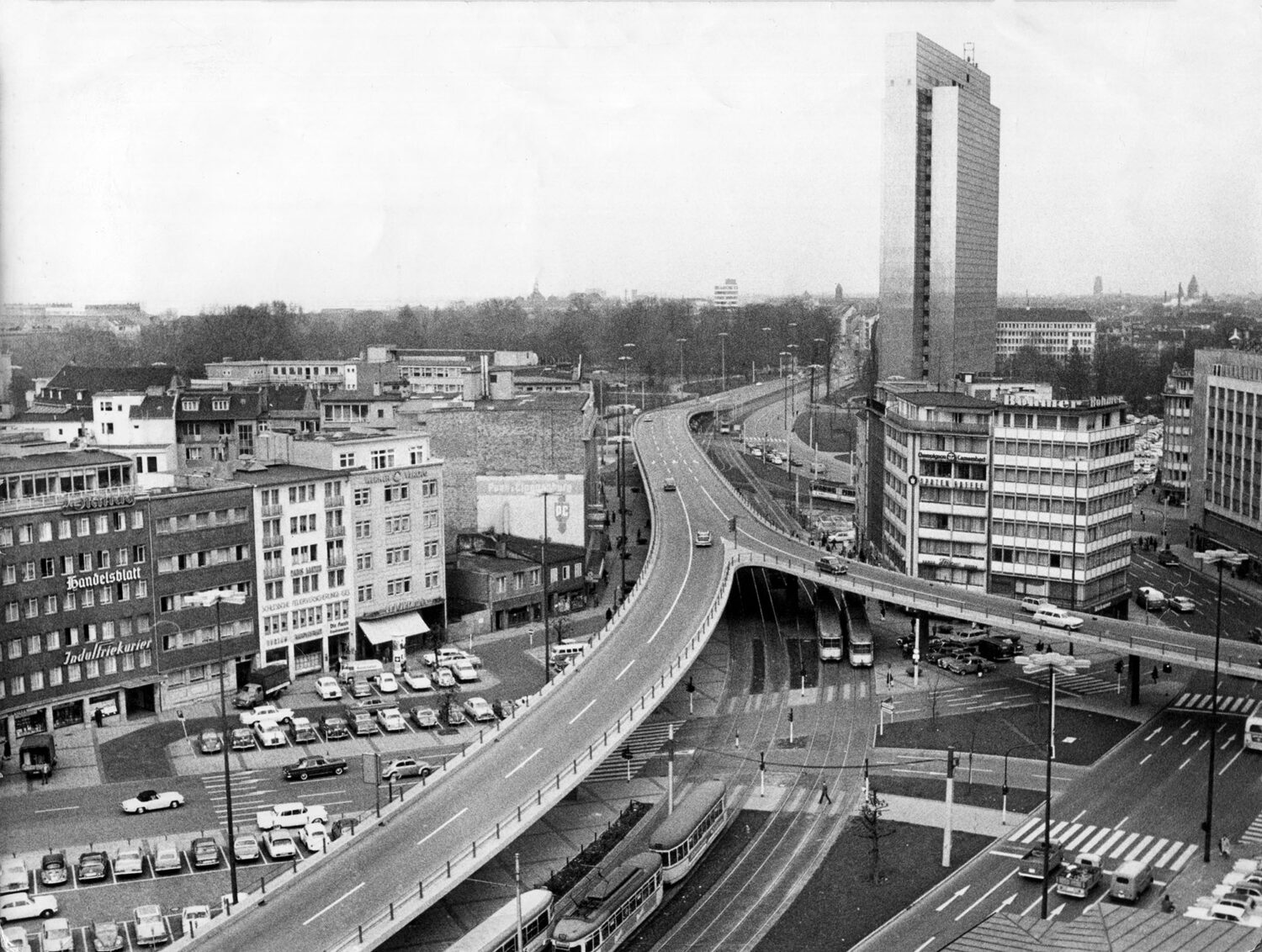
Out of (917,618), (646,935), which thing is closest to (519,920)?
(646,935)

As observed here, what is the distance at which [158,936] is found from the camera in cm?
2839

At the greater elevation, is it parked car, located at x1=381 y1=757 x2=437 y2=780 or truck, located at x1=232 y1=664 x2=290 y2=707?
truck, located at x1=232 y1=664 x2=290 y2=707

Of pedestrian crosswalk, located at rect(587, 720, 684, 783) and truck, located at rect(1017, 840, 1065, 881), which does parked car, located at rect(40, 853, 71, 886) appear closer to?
pedestrian crosswalk, located at rect(587, 720, 684, 783)

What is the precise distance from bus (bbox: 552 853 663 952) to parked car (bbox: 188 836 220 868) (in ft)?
30.7

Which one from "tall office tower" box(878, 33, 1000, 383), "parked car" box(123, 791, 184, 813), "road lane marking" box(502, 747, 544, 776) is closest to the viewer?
"road lane marking" box(502, 747, 544, 776)

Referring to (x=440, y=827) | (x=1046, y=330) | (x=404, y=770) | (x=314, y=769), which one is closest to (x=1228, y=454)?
(x=404, y=770)

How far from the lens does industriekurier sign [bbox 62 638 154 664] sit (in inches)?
1682

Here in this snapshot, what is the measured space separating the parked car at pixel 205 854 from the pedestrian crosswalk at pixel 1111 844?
1879cm

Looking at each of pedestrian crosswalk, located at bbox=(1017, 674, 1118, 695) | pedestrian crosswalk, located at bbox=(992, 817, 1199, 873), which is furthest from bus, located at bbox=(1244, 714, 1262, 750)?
pedestrian crosswalk, located at bbox=(992, 817, 1199, 873)

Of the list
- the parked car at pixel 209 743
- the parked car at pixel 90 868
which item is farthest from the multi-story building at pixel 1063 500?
the parked car at pixel 90 868

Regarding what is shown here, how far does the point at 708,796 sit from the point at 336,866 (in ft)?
31.7

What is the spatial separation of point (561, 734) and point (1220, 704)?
22774 millimetres

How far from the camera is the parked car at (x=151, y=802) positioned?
3588cm

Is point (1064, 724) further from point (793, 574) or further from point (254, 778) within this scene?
point (254, 778)
